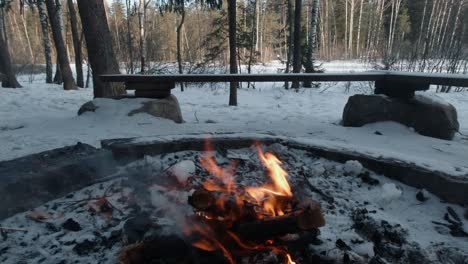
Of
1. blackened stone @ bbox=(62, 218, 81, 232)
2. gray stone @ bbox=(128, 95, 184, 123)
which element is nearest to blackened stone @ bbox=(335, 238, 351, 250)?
blackened stone @ bbox=(62, 218, 81, 232)

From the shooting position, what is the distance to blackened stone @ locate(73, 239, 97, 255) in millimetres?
1966

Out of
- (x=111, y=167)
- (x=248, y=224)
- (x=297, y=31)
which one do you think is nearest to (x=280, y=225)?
(x=248, y=224)

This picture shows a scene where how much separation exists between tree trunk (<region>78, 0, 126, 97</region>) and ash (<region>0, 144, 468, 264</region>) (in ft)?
13.0

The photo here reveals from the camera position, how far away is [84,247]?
2006 millimetres

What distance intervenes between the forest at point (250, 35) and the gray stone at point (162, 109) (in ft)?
7.07

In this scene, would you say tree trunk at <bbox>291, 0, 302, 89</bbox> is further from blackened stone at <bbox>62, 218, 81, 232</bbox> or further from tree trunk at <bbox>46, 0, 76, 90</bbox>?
blackened stone at <bbox>62, 218, 81, 232</bbox>

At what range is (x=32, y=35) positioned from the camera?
45.9 m

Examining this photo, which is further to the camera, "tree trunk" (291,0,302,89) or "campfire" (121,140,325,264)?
"tree trunk" (291,0,302,89)

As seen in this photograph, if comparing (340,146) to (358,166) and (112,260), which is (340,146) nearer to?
(358,166)

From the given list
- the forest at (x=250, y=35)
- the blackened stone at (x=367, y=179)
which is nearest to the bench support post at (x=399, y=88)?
the blackened stone at (x=367, y=179)

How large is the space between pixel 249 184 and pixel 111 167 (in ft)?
3.95

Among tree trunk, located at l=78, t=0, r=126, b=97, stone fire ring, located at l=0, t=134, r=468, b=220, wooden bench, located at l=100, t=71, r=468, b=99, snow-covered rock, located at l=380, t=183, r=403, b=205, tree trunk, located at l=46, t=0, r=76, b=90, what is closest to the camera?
stone fire ring, located at l=0, t=134, r=468, b=220

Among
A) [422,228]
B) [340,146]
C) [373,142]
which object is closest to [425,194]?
[422,228]

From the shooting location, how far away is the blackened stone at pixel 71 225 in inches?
86.4
